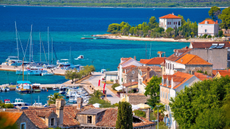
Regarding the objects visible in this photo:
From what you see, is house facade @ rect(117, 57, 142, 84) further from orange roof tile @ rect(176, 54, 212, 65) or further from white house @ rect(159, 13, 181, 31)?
white house @ rect(159, 13, 181, 31)

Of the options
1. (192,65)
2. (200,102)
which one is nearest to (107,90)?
(192,65)

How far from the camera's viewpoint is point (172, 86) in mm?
37312

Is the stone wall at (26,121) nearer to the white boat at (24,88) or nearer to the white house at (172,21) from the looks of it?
the white boat at (24,88)

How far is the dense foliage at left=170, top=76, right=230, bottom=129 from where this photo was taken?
2829 centimetres

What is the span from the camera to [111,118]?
23062mm

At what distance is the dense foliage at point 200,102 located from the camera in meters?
28.3

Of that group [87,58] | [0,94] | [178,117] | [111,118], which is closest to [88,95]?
[0,94]

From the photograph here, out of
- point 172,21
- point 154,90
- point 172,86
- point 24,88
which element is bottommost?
point 24,88

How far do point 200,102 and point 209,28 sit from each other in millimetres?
130878

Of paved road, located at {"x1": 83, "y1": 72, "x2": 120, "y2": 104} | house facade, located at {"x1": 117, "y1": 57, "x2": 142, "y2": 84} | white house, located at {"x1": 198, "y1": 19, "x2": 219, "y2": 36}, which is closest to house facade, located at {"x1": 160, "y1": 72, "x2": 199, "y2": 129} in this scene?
paved road, located at {"x1": 83, "y1": 72, "x2": 120, "y2": 104}

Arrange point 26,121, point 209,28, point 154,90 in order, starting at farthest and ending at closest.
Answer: point 209,28 < point 154,90 < point 26,121

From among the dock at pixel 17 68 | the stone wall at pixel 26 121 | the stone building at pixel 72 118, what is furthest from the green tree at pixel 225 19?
the stone wall at pixel 26 121

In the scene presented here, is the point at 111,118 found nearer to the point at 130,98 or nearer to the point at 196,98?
the point at 196,98

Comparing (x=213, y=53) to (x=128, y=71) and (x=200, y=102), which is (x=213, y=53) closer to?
(x=128, y=71)
